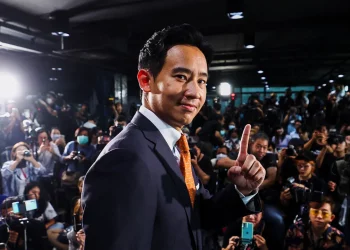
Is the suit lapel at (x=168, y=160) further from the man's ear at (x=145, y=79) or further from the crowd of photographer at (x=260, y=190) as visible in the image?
the crowd of photographer at (x=260, y=190)

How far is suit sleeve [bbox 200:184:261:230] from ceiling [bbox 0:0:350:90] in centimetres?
466

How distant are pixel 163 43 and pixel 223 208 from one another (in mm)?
564

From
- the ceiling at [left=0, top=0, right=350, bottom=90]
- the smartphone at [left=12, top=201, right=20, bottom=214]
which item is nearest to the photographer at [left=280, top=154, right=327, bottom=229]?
the smartphone at [left=12, top=201, right=20, bottom=214]

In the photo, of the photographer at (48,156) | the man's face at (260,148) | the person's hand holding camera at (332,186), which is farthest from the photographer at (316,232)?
the photographer at (48,156)

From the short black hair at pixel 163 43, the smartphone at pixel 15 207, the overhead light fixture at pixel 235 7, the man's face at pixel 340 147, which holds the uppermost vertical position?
the overhead light fixture at pixel 235 7

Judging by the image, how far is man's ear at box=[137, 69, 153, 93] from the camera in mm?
971

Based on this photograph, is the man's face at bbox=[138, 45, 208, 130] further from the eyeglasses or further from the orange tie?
the eyeglasses

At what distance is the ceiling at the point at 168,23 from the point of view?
550 cm

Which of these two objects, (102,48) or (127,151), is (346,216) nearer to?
(127,151)

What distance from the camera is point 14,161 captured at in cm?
457

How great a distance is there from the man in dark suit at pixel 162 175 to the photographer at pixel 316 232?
1.93 metres

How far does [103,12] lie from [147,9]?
812mm

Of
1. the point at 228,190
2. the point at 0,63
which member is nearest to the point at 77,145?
the point at 228,190

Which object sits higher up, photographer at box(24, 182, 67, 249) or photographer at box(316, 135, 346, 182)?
photographer at box(316, 135, 346, 182)
